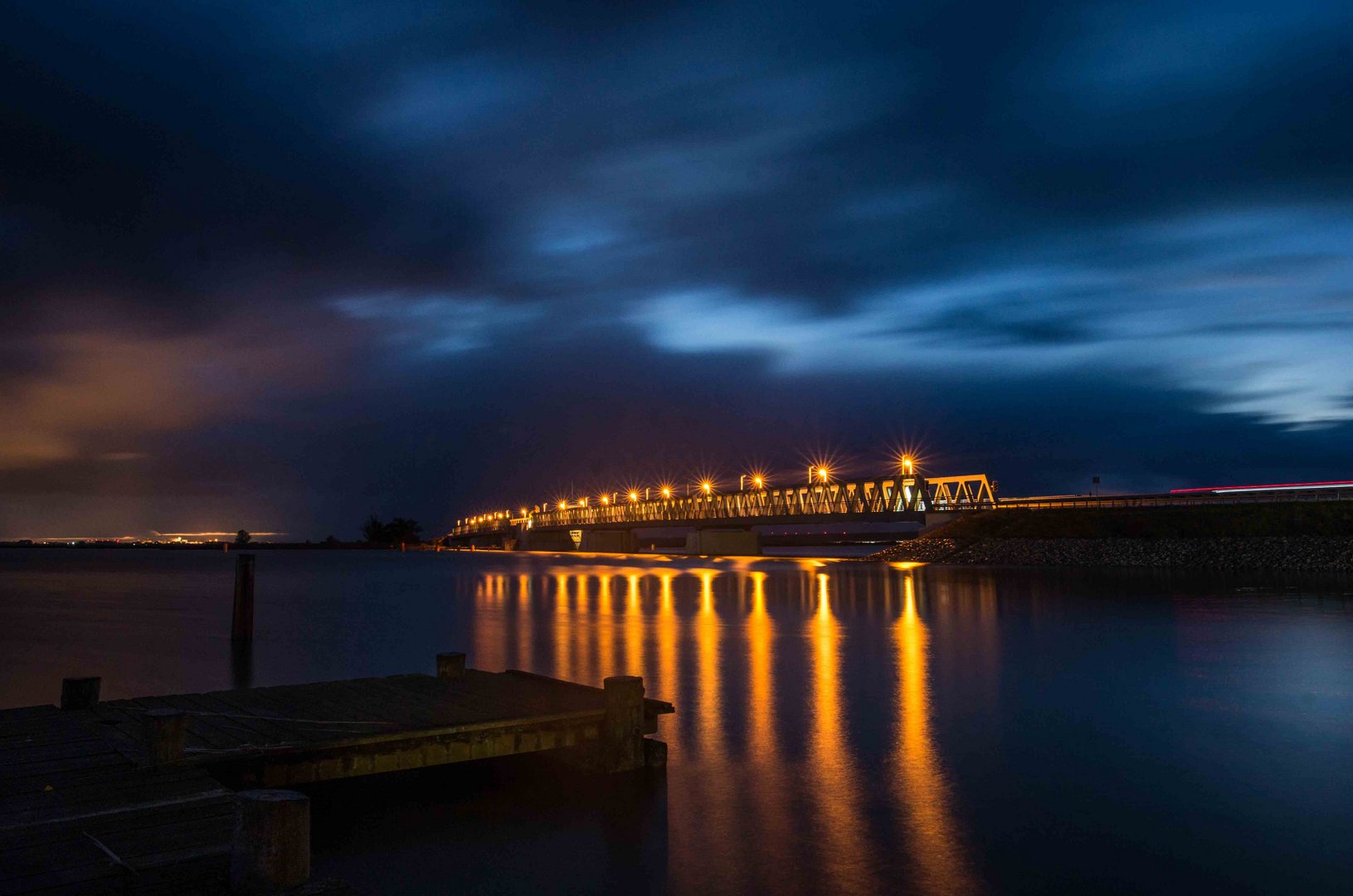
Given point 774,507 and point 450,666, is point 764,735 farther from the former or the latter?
point 774,507

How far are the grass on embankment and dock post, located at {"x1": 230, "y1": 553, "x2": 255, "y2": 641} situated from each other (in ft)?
236

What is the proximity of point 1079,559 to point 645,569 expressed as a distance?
39874 mm

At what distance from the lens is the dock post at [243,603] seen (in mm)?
33125

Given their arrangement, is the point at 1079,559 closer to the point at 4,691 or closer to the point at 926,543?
the point at 926,543

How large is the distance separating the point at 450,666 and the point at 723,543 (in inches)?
5986

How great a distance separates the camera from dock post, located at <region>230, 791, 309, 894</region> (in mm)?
6871

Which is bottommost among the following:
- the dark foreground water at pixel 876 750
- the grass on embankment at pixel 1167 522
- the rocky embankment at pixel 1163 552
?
the dark foreground water at pixel 876 750

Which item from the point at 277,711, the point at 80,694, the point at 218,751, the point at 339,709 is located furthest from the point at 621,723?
the point at 80,694

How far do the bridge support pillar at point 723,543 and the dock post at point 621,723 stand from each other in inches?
5920

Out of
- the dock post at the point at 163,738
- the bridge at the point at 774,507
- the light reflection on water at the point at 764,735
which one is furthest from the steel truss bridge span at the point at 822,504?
the dock post at the point at 163,738

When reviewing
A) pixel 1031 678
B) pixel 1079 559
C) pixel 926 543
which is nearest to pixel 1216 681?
pixel 1031 678

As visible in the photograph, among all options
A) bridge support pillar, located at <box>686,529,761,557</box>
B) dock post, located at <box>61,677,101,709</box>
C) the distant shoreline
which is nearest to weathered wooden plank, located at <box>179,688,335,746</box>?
dock post, located at <box>61,677,101,709</box>

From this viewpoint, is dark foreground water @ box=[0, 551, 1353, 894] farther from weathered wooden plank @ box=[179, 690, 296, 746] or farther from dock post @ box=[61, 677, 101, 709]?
dock post @ box=[61, 677, 101, 709]

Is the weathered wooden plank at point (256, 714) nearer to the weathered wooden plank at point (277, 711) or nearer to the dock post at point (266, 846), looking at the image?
the weathered wooden plank at point (277, 711)
